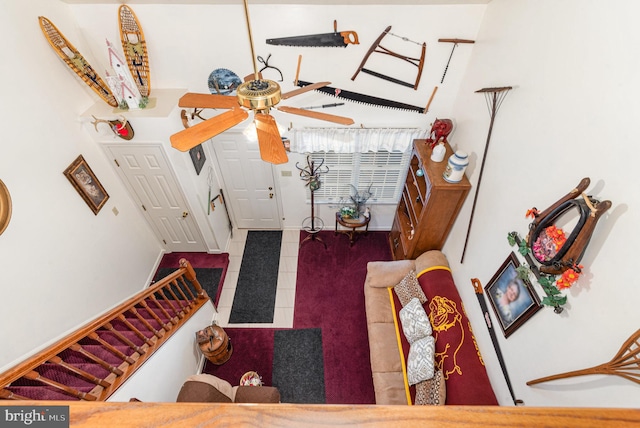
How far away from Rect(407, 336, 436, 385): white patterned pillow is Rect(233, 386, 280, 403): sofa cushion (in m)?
1.38

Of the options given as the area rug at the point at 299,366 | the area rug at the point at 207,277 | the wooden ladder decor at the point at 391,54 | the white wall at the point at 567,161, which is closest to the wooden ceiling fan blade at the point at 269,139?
the white wall at the point at 567,161

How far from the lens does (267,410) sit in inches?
23.5

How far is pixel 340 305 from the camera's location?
4332mm

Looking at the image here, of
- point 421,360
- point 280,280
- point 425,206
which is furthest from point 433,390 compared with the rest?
point 280,280

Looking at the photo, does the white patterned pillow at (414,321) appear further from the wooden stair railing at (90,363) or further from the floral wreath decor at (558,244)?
the wooden stair railing at (90,363)

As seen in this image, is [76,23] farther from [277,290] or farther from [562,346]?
[562,346]

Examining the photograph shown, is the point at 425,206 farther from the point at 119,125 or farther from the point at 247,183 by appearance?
the point at 119,125

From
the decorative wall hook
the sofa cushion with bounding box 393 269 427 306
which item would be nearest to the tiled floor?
the sofa cushion with bounding box 393 269 427 306

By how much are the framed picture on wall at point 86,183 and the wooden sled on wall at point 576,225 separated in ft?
13.8

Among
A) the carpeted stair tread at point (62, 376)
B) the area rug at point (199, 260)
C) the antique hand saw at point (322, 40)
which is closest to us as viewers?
the carpeted stair tread at point (62, 376)

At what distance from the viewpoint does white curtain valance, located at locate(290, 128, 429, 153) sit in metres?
3.88

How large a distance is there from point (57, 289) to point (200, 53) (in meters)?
2.80

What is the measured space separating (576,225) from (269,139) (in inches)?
70.6

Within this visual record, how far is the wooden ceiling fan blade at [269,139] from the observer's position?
147 cm
